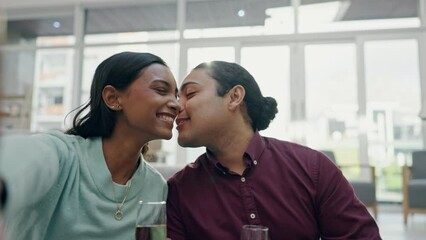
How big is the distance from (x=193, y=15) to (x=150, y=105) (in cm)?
571

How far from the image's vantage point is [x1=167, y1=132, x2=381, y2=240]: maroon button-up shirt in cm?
119

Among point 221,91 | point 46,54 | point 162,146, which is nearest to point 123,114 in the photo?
point 221,91

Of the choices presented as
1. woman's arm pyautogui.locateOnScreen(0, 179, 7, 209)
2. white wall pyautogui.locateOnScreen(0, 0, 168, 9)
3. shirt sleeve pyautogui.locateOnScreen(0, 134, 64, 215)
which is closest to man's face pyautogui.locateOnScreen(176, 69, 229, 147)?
shirt sleeve pyautogui.locateOnScreen(0, 134, 64, 215)

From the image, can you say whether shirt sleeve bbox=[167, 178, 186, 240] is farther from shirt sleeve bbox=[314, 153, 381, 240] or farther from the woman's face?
shirt sleeve bbox=[314, 153, 381, 240]

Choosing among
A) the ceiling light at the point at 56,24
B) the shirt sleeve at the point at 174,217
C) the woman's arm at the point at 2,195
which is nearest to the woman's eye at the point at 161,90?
the shirt sleeve at the point at 174,217

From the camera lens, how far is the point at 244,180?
1.30m

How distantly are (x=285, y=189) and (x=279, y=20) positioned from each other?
211 inches

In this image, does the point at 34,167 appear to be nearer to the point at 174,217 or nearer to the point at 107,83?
the point at 107,83

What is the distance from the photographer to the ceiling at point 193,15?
5945mm

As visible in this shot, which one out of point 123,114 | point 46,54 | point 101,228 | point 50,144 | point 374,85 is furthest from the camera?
point 46,54

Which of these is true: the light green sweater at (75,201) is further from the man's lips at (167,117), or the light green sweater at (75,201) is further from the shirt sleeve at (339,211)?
the shirt sleeve at (339,211)

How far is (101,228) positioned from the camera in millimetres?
1052

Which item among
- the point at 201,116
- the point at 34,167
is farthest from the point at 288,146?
the point at 34,167

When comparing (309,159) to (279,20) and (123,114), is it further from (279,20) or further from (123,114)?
(279,20)
